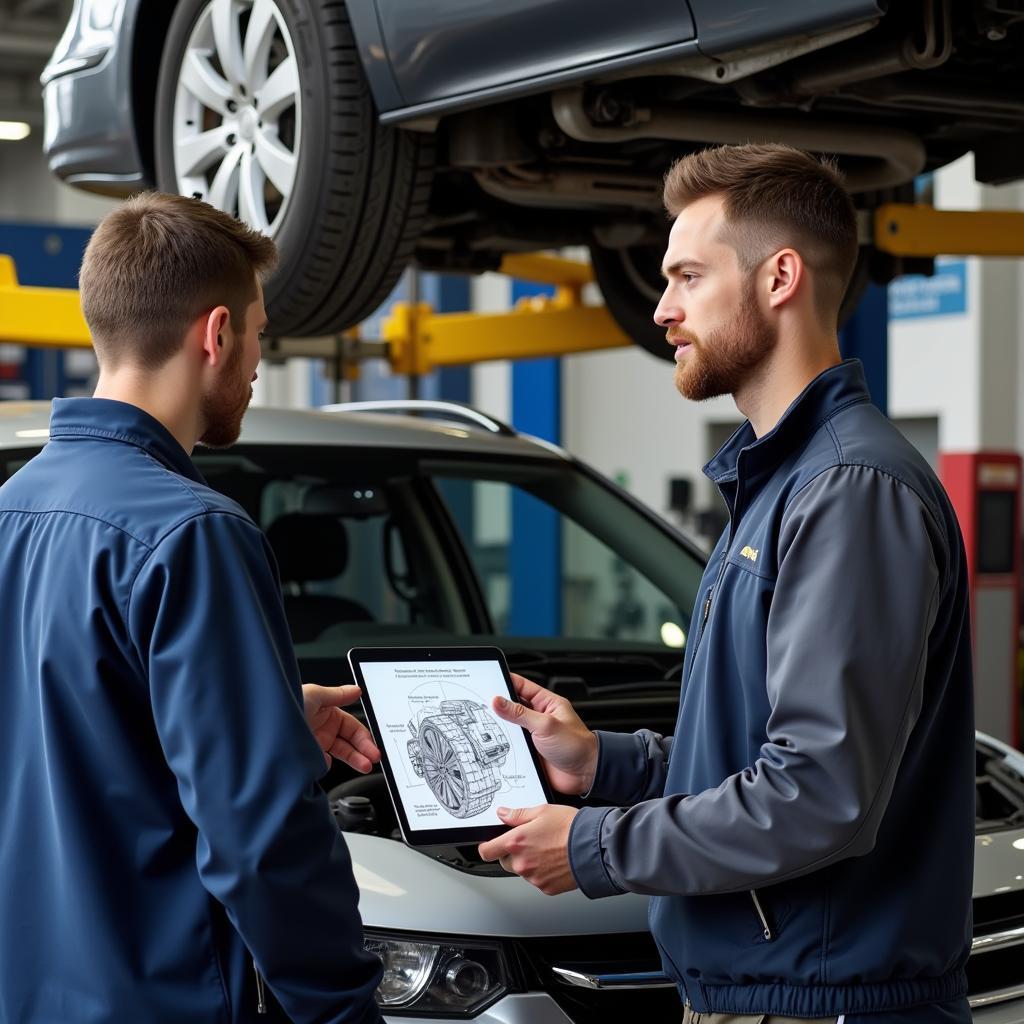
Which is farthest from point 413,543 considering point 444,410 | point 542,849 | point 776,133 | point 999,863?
point 542,849

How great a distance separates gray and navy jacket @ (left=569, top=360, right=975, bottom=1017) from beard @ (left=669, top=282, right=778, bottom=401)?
77 millimetres

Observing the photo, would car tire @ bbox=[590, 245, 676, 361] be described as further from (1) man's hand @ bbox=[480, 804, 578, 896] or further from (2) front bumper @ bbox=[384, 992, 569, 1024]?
(1) man's hand @ bbox=[480, 804, 578, 896]

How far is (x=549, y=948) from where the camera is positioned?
221 centimetres

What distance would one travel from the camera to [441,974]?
84.6 inches

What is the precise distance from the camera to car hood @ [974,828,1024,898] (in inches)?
97.9

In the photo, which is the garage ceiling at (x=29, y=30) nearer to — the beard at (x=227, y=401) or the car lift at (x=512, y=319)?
the car lift at (x=512, y=319)

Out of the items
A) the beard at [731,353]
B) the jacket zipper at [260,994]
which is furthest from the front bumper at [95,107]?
the jacket zipper at [260,994]

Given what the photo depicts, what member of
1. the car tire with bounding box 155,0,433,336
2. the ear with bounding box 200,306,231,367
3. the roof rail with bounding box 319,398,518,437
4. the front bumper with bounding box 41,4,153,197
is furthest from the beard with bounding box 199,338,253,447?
the front bumper with bounding box 41,4,153,197

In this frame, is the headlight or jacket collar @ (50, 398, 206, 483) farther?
the headlight

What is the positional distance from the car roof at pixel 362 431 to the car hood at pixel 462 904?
57.0 inches

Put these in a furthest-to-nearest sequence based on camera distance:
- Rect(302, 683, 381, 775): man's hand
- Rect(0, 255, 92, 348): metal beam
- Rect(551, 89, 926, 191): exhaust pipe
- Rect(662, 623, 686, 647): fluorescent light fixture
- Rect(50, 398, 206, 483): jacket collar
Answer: Rect(0, 255, 92, 348): metal beam, Rect(662, 623, 686, 647): fluorescent light fixture, Rect(551, 89, 926, 191): exhaust pipe, Rect(302, 683, 381, 775): man's hand, Rect(50, 398, 206, 483): jacket collar

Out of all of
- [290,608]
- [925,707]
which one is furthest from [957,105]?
[925,707]

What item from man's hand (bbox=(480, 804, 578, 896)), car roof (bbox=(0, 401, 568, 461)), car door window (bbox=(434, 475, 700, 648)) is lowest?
car door window (bbox=(434, 475, 700, 648))

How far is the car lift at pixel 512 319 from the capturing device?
4453 millimetres
